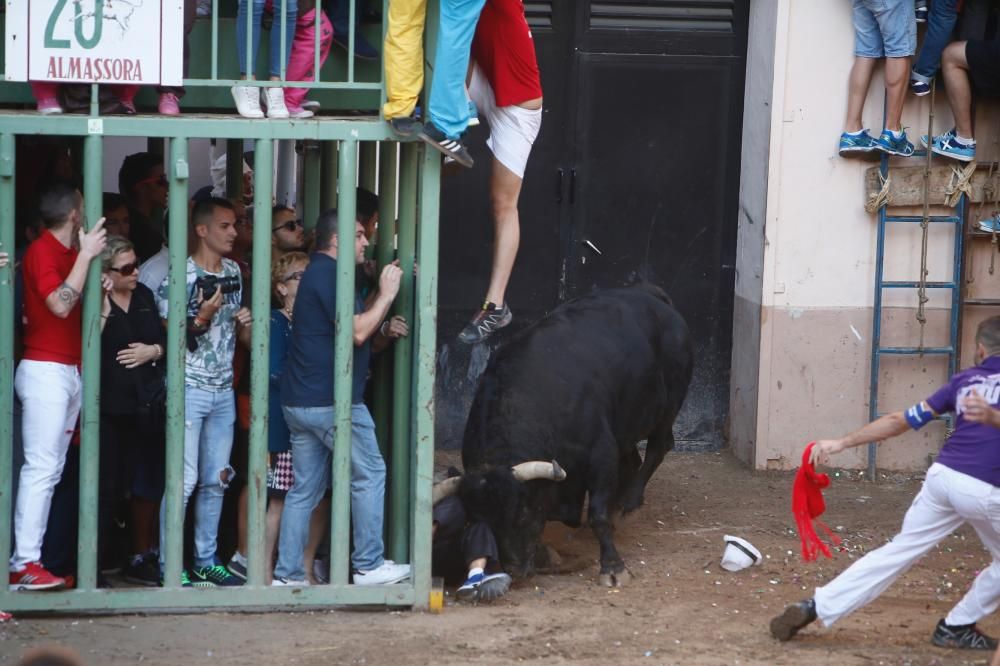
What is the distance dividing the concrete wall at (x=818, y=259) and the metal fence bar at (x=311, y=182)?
3.29m

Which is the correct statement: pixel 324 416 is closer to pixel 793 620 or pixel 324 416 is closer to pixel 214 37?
pixel 214 37

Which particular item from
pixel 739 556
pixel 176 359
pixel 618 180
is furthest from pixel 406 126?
pixel 618 180

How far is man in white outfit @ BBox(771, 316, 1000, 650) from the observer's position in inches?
249

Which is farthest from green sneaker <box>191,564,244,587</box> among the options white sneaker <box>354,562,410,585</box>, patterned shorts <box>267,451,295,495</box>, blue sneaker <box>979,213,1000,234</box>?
blue sneaker <box>979,213,1000,234</box>

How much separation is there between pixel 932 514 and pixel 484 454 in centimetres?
243

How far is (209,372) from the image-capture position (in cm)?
720

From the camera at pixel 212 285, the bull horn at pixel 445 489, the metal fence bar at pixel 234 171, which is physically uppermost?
the metal fence bar at pixel 234 171

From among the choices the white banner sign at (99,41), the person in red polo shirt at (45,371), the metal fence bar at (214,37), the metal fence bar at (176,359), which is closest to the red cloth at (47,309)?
the person in red polo shirt at (45,371)

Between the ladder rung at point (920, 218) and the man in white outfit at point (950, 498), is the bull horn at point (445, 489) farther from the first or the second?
the ladder rung at point (920, 218)

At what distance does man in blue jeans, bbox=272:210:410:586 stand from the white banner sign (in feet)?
3.59

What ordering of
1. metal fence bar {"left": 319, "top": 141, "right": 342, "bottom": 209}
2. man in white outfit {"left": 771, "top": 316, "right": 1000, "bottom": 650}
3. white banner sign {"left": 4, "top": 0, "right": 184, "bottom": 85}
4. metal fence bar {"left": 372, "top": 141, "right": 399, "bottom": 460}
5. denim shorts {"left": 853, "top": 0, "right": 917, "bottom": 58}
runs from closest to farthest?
man in white outfit {"left": 771, "top": 316, "right": 1000, "bottom": 650} → white banner sign {"left": 4, "top": 0, "right": 184, "bottom": 85} → metal fence bar {"left": 372, "top": 141, "right": 399, "bottom": 460} → metal fence bar {"left": 319, "top": 141, "right": 342, "bottom": 209} → denim shorts {"left": 853, "top": 0, "right": 917, "bottom": 58}

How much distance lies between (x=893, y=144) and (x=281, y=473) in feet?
16.0

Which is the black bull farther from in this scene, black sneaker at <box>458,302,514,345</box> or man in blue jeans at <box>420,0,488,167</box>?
man in blue jeans at <box>420,0,488,167</box>

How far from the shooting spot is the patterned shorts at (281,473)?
24.5ft
